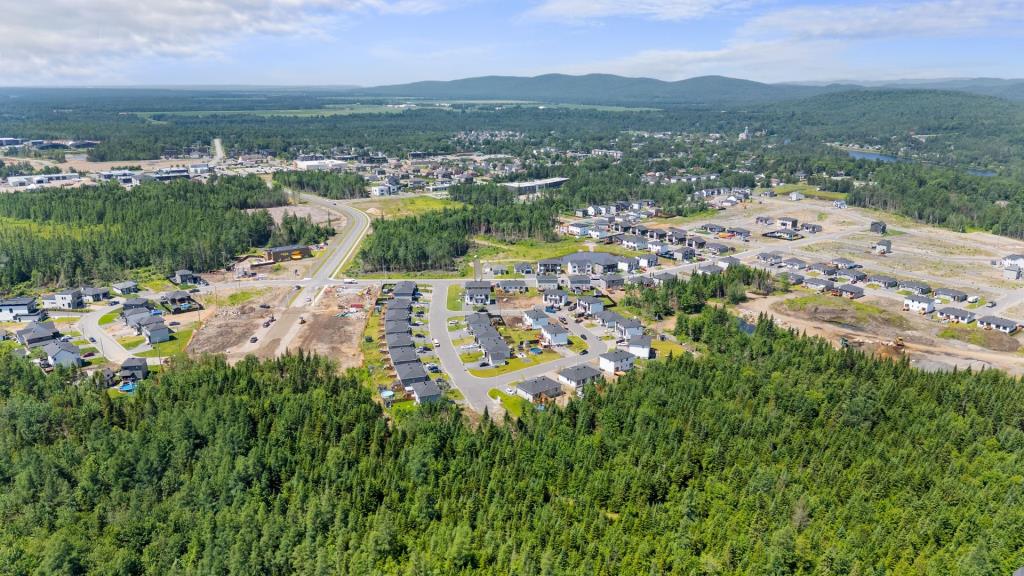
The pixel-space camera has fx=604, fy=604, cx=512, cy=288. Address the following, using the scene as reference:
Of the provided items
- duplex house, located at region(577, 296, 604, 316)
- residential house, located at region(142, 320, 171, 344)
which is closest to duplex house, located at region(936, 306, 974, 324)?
duplex house, located at region(577, 296, 604, 316)

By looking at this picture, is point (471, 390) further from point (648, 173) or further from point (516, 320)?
point (648, 173)

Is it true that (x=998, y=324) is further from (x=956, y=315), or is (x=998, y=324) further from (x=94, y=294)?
(x=94, y=294)

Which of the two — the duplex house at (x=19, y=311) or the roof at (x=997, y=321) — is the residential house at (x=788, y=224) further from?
the duplex house at (x=19, y=311)

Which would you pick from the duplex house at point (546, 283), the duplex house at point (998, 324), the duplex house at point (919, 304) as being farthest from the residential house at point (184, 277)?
the duplex house at point (998, 324)

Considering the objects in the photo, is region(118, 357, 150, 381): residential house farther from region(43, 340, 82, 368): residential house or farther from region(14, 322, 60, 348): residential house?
region(14, 322, 60, 348): residential house

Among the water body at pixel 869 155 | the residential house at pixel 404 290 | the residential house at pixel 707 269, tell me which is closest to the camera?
the residential house at pixel 404 290

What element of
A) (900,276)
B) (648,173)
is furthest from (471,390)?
(648,173)

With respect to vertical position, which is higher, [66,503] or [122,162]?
[122,162]
